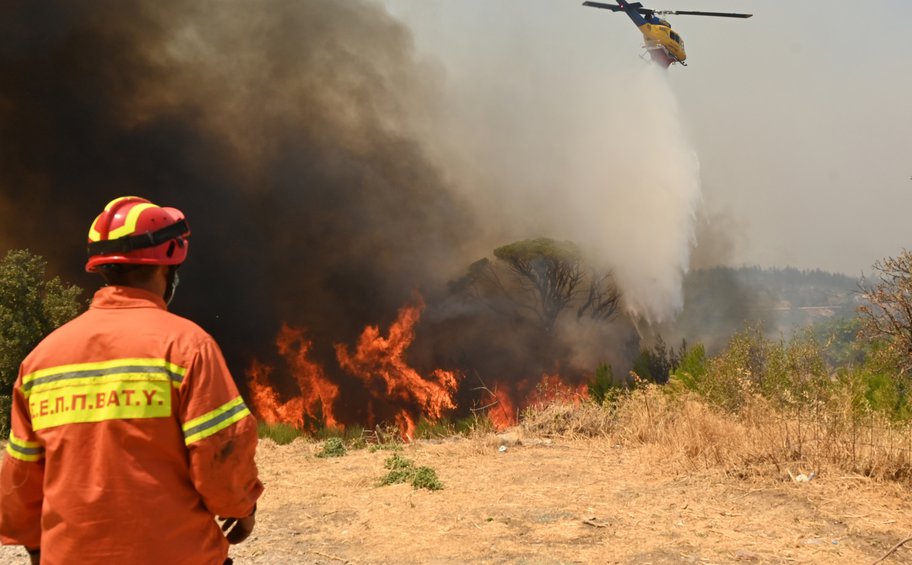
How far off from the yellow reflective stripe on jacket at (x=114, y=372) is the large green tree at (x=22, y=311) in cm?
975

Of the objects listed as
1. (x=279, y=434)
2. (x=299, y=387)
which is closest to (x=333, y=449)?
(x=279, y=434)

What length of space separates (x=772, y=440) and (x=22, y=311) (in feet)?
35.6

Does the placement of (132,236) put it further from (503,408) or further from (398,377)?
(398,377)

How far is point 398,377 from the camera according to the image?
22.7 meters

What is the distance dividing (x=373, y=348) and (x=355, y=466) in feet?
48.9

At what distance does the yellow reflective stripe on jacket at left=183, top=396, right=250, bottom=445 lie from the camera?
200 centimetres

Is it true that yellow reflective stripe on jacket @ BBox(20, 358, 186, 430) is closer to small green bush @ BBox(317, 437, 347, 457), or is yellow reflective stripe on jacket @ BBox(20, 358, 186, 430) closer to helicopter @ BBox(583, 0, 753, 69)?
small green bush @ BBox(317, 437, 347, 457)

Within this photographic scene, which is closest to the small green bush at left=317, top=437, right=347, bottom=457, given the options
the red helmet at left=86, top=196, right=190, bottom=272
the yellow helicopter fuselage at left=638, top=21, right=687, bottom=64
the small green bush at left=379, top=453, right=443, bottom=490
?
the small green bush at left=379, top=453, right=443, bottom=490

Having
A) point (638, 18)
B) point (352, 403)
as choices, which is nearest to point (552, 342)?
point (352, 403)

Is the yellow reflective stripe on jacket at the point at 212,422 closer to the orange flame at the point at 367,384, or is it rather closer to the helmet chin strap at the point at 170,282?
the helmet chin strap at the point at 170,282

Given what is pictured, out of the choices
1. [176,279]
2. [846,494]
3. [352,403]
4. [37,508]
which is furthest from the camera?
[352,403]

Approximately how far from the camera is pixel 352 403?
2191 cm

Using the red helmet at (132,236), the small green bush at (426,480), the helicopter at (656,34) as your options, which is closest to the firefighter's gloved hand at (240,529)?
the red helmet at (132,236)

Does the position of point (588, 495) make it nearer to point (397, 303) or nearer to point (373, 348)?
point (373, 348)
